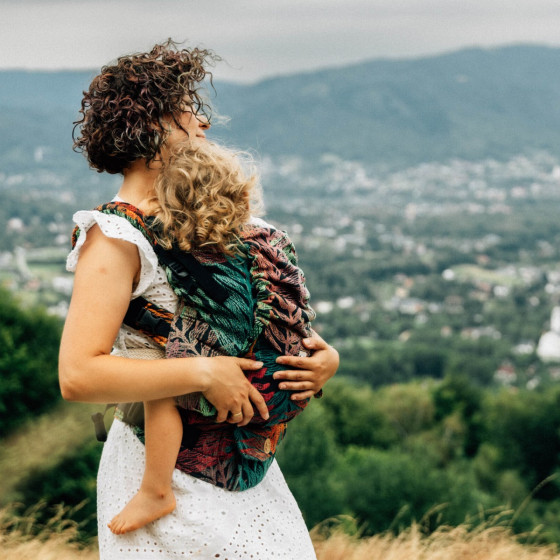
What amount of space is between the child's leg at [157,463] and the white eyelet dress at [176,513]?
0.03 metres

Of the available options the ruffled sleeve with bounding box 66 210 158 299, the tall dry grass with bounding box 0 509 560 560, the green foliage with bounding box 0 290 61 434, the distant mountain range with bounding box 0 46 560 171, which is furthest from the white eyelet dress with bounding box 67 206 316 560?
the distant mountain range with bounding box 0 46 560 171

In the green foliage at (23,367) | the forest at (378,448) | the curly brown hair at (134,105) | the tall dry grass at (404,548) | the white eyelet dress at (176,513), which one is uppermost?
the curly brown hair at (134,105)

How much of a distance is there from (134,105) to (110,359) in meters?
0.48

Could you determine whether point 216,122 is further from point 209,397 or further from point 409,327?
point 409,327

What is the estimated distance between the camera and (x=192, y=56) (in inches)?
55.4

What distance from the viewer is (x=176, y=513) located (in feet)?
4.41

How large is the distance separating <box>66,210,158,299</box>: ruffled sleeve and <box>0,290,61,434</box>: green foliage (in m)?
10.6

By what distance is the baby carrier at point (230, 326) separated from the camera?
1290 millimetres

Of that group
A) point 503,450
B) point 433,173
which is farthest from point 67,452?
point 433,173

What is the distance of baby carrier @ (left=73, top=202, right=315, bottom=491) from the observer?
1290 millimetres

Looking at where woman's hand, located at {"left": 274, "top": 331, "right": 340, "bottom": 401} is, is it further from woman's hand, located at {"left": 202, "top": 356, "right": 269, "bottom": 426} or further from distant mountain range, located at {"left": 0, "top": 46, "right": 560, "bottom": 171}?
distant mountain range, located at {"left": 0, "top": 46, "right": 560, "bottom": 171}

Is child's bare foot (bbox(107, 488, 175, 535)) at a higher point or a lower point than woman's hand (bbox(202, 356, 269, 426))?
lower

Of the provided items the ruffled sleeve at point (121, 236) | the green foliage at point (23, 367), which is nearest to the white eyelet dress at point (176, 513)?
the ruffled sleeve at point (121, 236)

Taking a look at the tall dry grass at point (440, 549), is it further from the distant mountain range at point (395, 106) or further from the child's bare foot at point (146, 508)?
the distant mountain range at point (395, 106)
